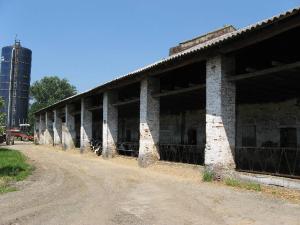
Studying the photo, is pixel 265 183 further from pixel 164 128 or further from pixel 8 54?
pixel 8 54

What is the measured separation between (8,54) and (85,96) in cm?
3163

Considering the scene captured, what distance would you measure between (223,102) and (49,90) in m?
Result: 80.6

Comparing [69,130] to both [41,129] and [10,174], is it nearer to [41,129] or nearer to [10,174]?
[41,129]

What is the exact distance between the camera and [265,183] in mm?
11117

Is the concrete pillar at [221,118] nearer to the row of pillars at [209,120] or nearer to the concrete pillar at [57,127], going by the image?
the row of pillars at [209,120]

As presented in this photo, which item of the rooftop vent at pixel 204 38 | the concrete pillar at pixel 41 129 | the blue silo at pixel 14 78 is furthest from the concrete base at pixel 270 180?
the blue silo at pixel 14 78

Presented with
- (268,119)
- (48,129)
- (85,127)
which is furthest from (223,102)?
(48,129)

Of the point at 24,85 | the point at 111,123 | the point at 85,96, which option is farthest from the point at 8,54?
the point at 111,123

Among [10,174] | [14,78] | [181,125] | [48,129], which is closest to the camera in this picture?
[10,174]

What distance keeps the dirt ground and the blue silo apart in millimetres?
42202

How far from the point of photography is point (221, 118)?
41.8 ft

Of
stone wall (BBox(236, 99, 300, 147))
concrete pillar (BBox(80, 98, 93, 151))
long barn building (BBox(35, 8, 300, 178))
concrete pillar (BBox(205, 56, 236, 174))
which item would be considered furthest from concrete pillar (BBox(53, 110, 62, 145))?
concrete pillar (BBox(205, 56, 236, 174))

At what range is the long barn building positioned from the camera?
12289 mm

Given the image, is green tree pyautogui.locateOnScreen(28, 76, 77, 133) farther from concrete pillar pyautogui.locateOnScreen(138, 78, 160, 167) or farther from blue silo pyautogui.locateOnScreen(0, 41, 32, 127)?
concrete pillar pyautogui.locateOnScreen(138, 78, 160, 167)
